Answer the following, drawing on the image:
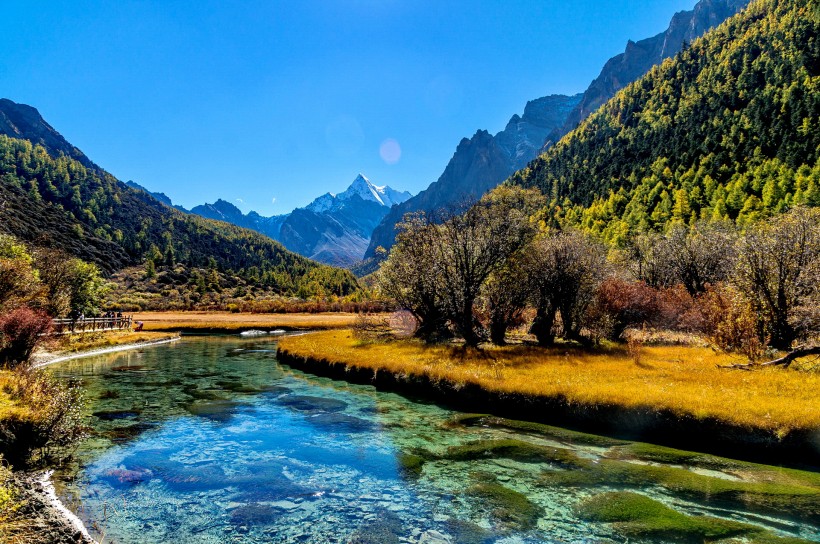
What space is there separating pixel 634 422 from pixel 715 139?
6230 inches

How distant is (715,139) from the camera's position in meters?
138

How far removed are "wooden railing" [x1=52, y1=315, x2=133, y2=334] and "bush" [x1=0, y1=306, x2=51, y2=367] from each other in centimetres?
1693

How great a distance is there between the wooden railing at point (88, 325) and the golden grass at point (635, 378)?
35.1m

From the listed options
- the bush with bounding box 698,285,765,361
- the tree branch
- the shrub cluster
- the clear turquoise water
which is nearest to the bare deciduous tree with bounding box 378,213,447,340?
the shrub cluster

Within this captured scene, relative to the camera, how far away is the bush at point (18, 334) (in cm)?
2703

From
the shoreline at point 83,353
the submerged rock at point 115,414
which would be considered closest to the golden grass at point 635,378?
the submerged rock at point 115,414

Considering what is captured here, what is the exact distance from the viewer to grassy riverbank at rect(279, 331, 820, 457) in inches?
605

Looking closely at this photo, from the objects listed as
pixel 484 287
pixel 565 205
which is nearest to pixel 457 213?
pixel 484 287

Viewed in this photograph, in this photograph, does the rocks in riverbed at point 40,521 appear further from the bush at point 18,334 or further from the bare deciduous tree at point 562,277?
the bare deciduous tree at point 562,277

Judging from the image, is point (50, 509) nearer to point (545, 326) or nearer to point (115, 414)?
point (115, 414)

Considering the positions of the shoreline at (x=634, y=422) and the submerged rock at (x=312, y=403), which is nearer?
the shoreline at (x=634, y=422)

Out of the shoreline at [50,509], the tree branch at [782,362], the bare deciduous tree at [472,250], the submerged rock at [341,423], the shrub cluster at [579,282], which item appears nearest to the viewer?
the shoreline at [50,509]

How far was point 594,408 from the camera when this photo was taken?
18.8 meters

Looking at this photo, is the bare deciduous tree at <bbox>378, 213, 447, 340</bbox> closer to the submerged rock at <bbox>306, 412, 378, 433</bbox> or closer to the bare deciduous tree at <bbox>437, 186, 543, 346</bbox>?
the bare deciduous tree at <bbox>437, 186, 543, 346</bbox>
